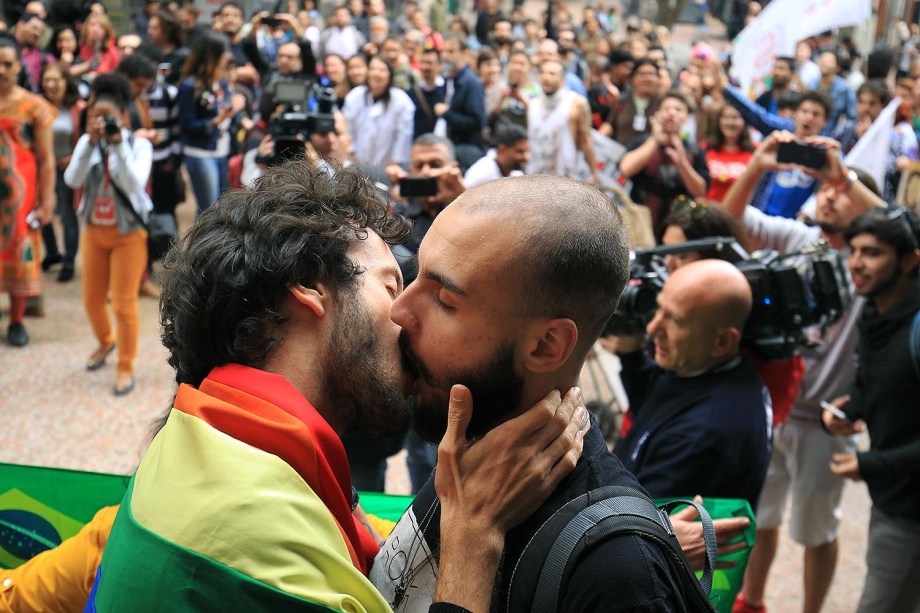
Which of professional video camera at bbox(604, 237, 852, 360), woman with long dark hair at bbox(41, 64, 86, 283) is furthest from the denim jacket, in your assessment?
professional video camera at bbox(604, 237, 852, 360)

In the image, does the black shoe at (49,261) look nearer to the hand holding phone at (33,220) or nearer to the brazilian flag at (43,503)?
the hand holding phone at (33,220)

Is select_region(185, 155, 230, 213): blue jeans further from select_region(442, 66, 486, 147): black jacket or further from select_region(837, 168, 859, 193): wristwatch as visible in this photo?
select_region(837, 168, 859, 193): wristwatch

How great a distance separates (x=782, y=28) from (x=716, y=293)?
693 cm

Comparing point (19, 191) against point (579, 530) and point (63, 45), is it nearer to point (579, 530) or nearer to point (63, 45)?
point (63, 45)

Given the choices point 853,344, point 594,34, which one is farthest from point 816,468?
point 594,34

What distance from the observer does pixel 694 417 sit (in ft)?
9.40

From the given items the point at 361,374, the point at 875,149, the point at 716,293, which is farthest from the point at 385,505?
the point at 875,149

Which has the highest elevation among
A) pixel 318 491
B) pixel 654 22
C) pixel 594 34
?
pixel 318 491

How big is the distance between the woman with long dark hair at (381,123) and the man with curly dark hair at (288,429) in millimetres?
6439

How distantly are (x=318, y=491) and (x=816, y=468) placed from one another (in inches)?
129

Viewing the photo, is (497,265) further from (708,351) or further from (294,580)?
(708,351)

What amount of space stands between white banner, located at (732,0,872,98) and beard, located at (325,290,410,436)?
811 centimetres

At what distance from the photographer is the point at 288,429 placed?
60.3 inches

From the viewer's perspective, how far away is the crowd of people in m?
1.51
